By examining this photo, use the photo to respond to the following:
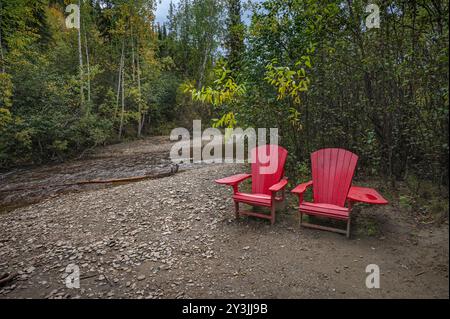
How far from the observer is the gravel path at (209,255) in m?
2.27

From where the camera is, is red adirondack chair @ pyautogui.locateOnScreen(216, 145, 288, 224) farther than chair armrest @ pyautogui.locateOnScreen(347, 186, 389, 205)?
Yes

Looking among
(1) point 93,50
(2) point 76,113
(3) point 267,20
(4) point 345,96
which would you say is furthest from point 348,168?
(1) point 93,50

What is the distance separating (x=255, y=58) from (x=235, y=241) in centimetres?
293

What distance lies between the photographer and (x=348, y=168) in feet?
10.5

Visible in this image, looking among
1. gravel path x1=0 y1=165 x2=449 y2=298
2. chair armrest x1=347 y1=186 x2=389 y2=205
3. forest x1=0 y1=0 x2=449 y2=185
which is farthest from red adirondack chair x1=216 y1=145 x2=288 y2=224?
chair armrest x1=347 y1=186 x2=389 y2=205

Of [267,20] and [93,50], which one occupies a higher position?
[93,50]

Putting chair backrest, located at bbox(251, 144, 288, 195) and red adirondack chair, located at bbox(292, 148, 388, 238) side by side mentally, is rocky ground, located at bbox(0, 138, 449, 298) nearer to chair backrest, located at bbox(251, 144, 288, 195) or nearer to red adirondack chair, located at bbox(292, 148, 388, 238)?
red adirondack chair, located at bbox(292, 148, 388, 238)

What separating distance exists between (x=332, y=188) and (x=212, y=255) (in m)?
1.75

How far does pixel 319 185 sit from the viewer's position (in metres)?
3.36

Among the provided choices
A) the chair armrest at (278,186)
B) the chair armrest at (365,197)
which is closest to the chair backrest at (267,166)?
the chair armrest at (278,186)

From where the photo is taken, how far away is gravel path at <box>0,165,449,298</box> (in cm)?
227

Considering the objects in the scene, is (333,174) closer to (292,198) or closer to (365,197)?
(365,197)

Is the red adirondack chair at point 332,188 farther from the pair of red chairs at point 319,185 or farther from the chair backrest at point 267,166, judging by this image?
the chair backrest at point 267,166
